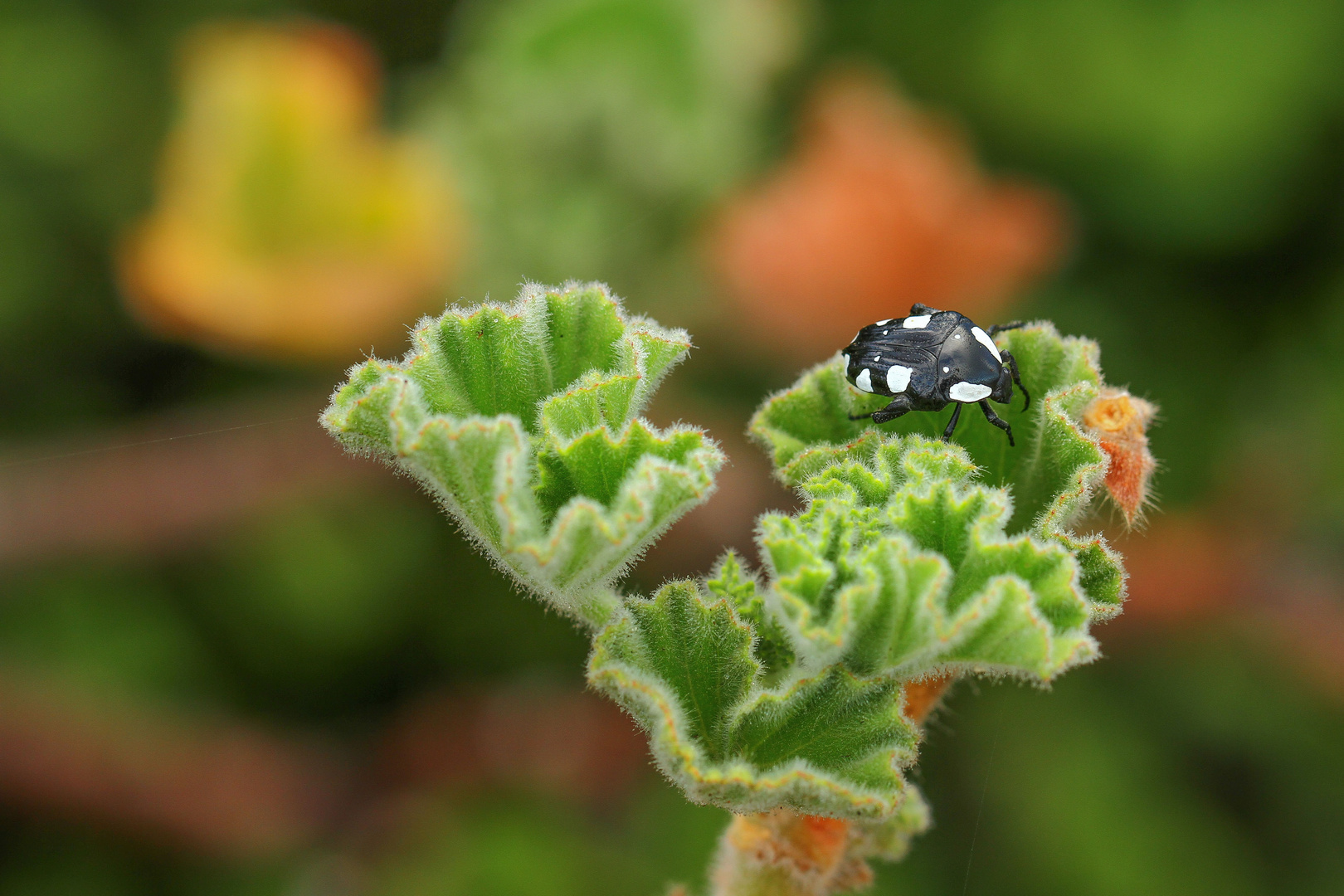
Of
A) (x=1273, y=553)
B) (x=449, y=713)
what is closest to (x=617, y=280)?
(x=449, y=713)

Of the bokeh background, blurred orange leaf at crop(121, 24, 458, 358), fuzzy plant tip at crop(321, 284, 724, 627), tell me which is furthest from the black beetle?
blurred orange leaf at crop(121, 24, 458, 358)

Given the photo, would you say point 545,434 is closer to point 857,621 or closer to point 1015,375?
point 857,621

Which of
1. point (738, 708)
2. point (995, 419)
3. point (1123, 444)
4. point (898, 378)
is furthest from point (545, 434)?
point (1123, 444)

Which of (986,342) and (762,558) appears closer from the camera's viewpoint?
(762,558)

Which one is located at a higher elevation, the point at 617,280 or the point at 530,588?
the point at 530,588

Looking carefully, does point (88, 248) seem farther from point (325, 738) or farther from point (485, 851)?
point (485, 851)

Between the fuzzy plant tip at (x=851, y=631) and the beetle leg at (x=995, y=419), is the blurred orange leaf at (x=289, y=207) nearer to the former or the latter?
the beetle leg at (x=995, y=419)
